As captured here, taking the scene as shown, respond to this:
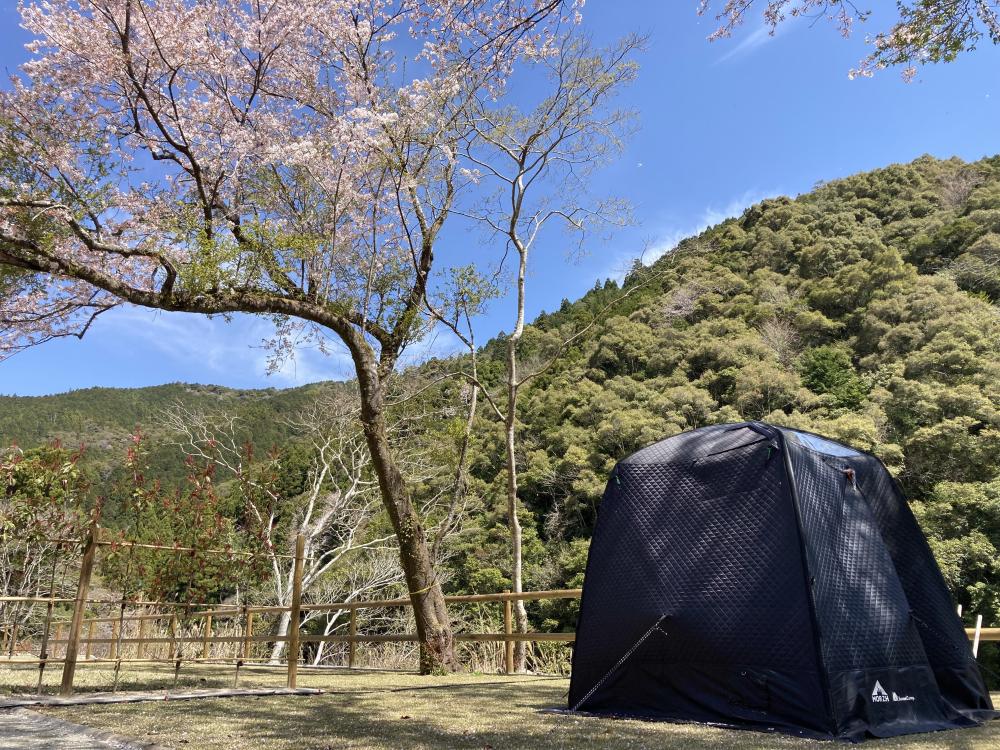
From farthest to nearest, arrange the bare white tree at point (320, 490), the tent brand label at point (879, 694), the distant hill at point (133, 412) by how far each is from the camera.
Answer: the distant hill at point (133, 412) → the bare white tree at point (320, 490) → the tent brand label at point (879, 694)

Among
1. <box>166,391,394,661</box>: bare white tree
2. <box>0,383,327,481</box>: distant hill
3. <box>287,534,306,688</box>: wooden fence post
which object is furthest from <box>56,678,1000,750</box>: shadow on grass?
<box>0,383,327,481</box>: distant hill

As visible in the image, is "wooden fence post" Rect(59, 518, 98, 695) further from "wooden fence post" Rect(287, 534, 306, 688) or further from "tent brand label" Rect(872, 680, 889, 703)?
"tent brand label" Rect(872, 680, 889, 703)

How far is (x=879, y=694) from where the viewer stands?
3451 mm

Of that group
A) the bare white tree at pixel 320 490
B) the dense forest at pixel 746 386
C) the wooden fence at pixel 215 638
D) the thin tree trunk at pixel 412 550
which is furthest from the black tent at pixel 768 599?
the bare white tree at pixel 320 490

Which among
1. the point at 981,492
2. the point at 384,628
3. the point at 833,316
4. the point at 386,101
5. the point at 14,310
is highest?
the point at 833,316

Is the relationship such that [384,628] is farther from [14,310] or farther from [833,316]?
[833,316]

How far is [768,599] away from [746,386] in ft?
65.6

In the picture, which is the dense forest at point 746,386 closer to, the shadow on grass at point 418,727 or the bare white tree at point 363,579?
the bare white tree at point 363,579

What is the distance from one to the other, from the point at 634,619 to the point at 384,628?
51.8ft

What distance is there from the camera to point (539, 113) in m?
10.2

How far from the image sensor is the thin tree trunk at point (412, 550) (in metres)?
7.36

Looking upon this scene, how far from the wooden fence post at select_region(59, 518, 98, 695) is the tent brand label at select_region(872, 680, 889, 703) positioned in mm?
5168

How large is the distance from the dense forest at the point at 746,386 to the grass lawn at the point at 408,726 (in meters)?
5.53

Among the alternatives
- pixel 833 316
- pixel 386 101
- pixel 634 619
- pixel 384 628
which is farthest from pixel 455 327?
pixel 833 316
